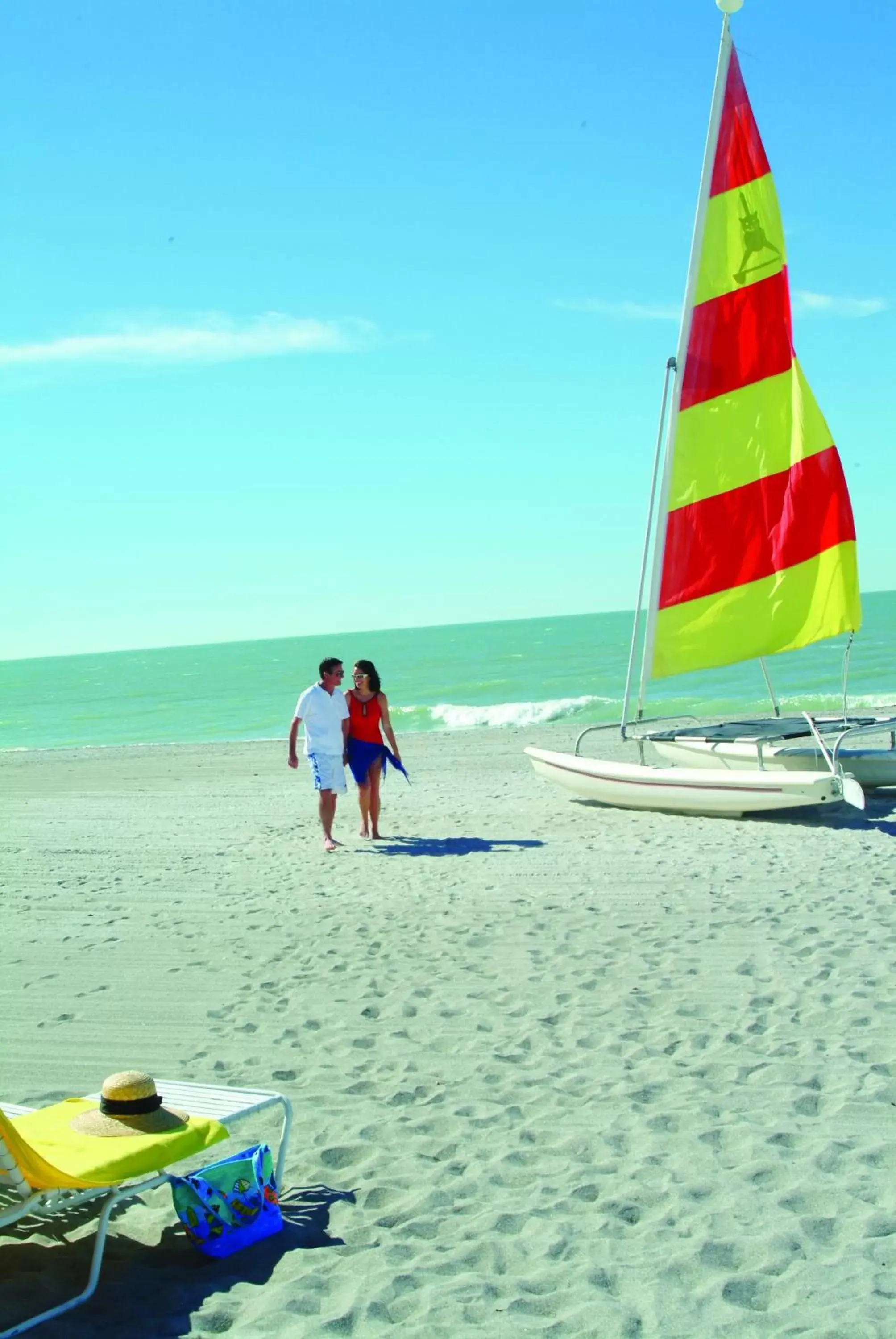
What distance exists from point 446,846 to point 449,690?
32498mm

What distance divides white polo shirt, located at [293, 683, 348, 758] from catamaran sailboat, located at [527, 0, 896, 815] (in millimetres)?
2567

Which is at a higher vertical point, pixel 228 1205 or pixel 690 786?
pixel 690 786

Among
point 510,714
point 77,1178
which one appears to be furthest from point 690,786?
point 510,714

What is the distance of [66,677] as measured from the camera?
7794cm

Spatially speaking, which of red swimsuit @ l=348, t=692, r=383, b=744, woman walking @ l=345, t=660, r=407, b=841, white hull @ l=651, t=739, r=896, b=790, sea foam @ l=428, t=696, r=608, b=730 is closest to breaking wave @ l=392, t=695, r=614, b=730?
sea foam @ l=428, t=696, r=608, b=730

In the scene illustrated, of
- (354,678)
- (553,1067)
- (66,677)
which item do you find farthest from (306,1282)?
(66,677)

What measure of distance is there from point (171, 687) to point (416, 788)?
42.0 meters

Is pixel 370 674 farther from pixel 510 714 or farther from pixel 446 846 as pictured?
pixel 510 714

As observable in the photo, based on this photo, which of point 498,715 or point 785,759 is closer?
point 785,759

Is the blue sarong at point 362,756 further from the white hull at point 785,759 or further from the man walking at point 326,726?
the white hull at point 785,759

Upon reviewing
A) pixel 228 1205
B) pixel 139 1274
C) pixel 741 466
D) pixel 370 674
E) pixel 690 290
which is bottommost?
pixel 139 1274

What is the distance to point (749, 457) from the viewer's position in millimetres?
10047

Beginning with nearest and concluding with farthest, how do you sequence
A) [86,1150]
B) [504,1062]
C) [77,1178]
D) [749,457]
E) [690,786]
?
1. [77,1178]
2. [86,1150]
3. [504,1062]
4. [690,786]
5. [749,457]

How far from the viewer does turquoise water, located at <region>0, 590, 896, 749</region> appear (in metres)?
27.9
